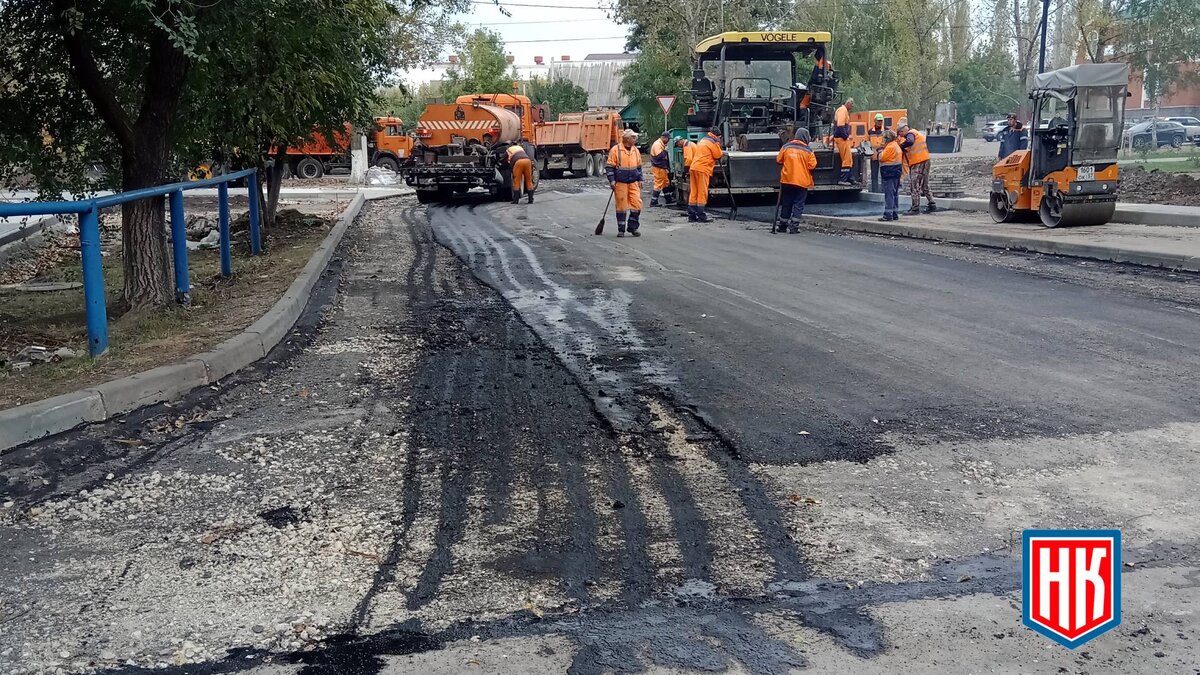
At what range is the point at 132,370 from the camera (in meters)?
6.64

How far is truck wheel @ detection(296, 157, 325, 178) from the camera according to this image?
37688 mm

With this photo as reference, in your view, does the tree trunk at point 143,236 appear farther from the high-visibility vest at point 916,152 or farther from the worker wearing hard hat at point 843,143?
the worker wearing hard hat at point 843,143

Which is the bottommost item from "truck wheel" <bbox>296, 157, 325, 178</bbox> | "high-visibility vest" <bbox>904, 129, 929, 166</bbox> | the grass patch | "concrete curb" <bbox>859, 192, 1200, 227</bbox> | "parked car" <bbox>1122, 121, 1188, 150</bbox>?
the grass patch

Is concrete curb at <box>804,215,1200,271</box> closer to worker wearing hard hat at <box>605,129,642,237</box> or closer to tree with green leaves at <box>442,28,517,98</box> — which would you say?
worker wearing hard hat at <box>605,129,642,237</box>

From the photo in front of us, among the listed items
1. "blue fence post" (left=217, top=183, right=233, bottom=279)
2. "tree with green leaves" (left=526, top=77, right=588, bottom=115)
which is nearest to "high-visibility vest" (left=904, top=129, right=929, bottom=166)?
"blue fence post" (left=217, top=183, right=233, bottom=279)

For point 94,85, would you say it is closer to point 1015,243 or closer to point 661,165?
point 1015,243

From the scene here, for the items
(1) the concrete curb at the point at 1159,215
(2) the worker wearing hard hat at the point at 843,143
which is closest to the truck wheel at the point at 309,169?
(2) the worker wearing hard hat at the point at 843,143

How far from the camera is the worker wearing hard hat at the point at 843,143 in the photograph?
66.1ft

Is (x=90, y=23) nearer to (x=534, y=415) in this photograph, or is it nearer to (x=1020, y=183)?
(x=534, y=415)

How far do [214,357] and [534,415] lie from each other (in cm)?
233

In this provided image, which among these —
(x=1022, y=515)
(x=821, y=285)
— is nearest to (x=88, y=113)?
(x=821, y=285)

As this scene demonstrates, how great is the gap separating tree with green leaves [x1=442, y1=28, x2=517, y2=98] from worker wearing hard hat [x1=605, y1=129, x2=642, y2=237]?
38.7m

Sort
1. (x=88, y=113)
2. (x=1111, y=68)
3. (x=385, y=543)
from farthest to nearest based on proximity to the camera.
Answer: (x=1111, y=68)
(x=88, y=113)
(x=385, y=543)

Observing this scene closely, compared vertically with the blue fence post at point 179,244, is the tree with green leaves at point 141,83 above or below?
above
